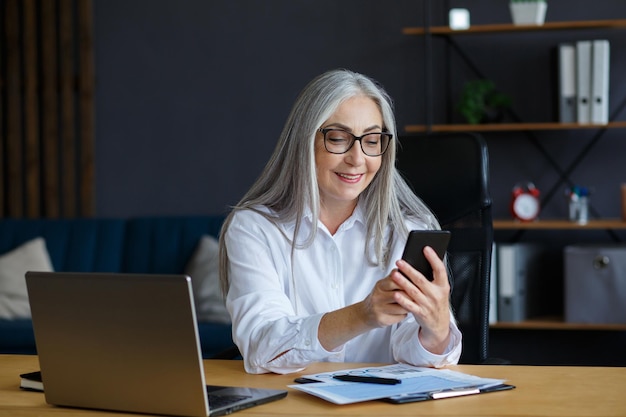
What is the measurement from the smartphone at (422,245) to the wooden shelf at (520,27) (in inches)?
99.8

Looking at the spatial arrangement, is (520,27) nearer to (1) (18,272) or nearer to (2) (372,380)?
(1) (18,272)

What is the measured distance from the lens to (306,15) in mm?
4535

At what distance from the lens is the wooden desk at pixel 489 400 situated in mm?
1456

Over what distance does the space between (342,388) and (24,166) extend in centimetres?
362

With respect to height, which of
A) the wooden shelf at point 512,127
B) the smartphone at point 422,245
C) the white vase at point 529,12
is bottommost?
the smartphone at point 422,245

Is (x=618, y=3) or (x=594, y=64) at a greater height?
(x=618, y=3)

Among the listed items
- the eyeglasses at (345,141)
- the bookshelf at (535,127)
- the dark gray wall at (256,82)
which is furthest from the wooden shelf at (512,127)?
the eyeglasses at (345,141)

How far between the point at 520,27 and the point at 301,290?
7.46 ft

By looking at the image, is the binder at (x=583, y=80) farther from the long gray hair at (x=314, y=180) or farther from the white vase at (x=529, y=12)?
the long gray hair at (x=314, y=180)

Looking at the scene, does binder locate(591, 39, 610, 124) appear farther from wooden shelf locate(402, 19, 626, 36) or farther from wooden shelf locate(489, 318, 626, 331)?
wooden shelf locate(489, 318, 626, 331)

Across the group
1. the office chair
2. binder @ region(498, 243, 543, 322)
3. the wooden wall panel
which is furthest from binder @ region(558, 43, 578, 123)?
the wooden wall panel

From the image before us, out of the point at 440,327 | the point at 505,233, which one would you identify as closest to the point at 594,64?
the point at 505,233

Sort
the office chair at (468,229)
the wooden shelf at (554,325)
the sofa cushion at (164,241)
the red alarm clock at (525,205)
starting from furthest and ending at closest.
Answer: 1. the sofa cushion at (164,241)
2. the red alarm clock at (525,205)
3. the wooden shelf at (554,325)
4. the office chair at (468,229)

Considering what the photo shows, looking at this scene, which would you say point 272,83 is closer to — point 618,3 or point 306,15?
point 306,15
